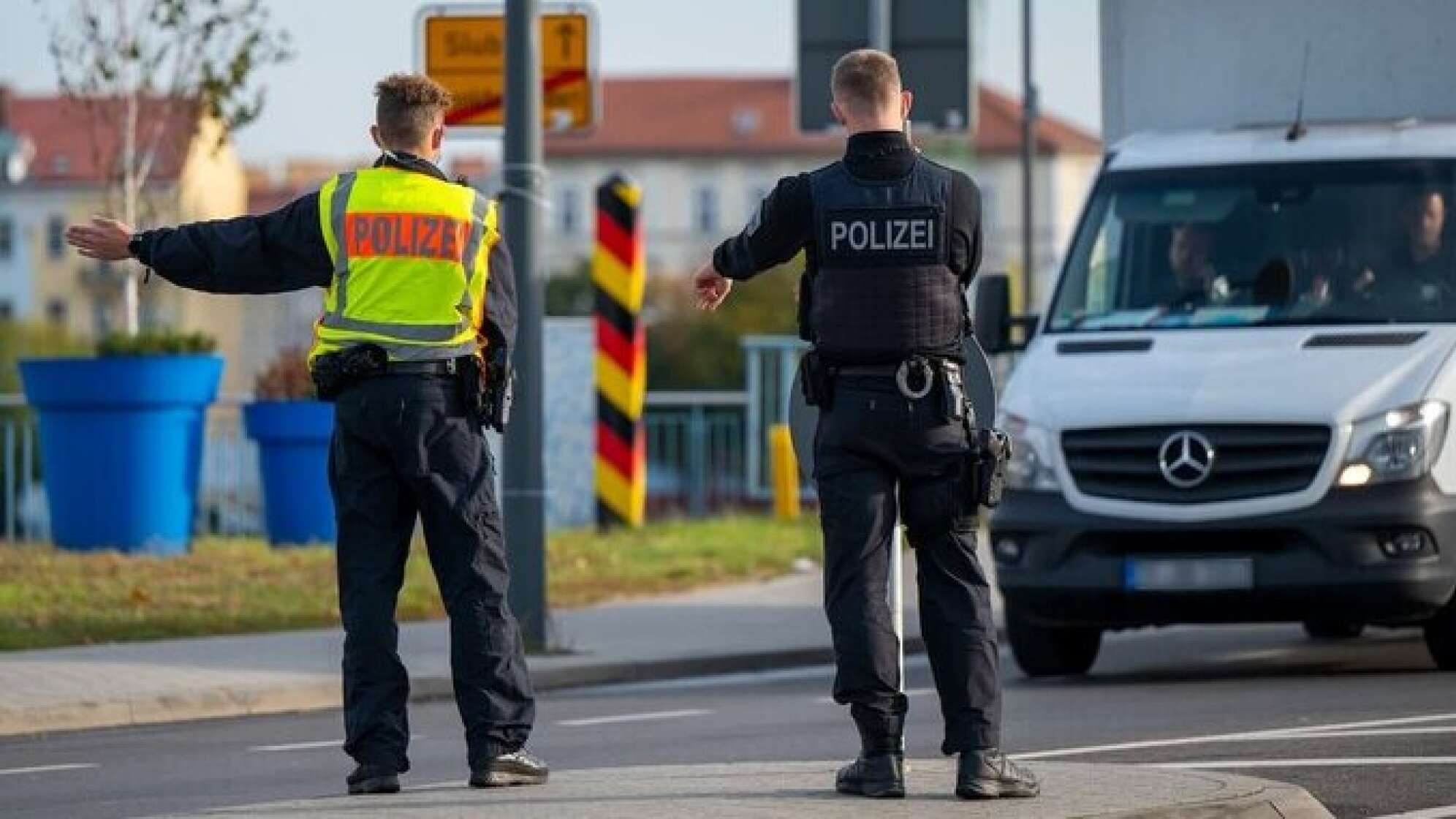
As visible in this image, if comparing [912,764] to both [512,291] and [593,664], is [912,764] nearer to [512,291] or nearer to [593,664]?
[512,291]

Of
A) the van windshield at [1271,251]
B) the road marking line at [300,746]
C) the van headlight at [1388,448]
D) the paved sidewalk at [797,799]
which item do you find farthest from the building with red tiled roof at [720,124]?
the paved sidewalk at [797,799]

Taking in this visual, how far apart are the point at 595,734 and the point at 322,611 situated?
5.63 meters

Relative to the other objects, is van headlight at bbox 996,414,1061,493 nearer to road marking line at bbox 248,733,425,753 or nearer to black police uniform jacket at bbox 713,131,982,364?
road marking line at bbox 248,733,425,753

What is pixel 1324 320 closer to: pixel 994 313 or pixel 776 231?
pixel 994 313

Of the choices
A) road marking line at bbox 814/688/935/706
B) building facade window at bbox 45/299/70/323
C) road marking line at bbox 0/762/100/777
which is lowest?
building facade window at bbox 45/299/70/323

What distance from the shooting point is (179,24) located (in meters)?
23.4

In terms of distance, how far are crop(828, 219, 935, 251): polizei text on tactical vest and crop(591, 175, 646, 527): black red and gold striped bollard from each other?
15.6m

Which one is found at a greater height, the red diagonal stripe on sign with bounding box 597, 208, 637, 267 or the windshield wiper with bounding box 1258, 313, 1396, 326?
the windshield wiper with bounding box 1258, 313, 1396, 326

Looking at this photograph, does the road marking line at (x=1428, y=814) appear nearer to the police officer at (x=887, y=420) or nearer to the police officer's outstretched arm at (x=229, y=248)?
the police officer at (x=887, y=420)

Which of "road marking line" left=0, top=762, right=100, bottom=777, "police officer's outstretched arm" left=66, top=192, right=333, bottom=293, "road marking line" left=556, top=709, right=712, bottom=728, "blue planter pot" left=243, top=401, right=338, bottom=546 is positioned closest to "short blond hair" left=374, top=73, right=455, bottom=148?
"police officer's outstretched arm" left=66, top=192, right=333, bottom=293

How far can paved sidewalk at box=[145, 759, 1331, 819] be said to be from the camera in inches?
351

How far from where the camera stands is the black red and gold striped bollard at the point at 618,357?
81.9 feet

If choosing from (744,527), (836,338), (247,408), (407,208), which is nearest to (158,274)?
(407,208)

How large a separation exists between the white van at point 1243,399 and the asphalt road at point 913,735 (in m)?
0.41
